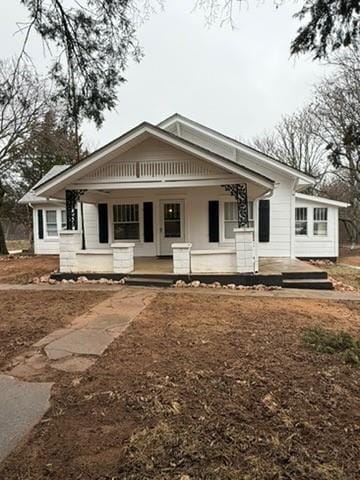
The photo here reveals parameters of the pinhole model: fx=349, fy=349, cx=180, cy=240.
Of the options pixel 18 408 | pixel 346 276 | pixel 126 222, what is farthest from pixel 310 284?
pixel 18 408

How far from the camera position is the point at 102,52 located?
175 inches

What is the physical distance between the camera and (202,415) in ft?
9.20

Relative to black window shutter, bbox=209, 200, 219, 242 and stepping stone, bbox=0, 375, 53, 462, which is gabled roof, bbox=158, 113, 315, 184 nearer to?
black window shutter, bbox=209, 200, 219, 242

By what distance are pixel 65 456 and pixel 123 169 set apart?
8.27 meters

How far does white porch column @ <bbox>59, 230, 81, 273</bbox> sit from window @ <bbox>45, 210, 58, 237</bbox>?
7919 mm

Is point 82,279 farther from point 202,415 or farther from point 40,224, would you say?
point 40,224

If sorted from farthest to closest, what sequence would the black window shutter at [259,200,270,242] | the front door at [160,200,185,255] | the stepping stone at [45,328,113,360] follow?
the black window shutter at [259,200,270,242]
the front door at [160,200,185,255]
the stepping stone at [45,328,113,360]

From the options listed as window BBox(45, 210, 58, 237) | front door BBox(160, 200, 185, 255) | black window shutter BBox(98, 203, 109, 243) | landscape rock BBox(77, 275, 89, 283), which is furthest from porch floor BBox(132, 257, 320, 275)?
window BBox(45, 210, 58, 237)

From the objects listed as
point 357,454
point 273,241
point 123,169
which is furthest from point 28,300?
point 273,241

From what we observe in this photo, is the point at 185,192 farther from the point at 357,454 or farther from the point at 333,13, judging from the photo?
the point at 357,454

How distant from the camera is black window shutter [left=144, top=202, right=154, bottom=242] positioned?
12.8 metres

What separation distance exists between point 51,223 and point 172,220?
7.67 m

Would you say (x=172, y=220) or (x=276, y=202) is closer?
(x=172, y=220)

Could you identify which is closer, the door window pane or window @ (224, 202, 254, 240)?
window @ (224, 202, 254, 240)
